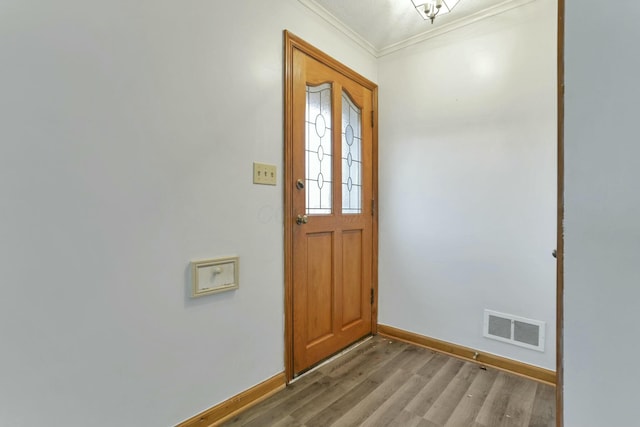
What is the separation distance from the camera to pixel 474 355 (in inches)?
79.7

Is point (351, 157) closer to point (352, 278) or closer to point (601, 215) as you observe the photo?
point (352, 278)

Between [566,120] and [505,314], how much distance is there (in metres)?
1.85

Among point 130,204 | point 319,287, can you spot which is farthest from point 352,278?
point 130,204

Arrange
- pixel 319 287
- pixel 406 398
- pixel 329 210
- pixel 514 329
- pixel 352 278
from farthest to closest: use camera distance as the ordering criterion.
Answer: pixel 352 278 → pixel 329 210 → pixel 319 287 → pixel 514 329 → pixel 406 398

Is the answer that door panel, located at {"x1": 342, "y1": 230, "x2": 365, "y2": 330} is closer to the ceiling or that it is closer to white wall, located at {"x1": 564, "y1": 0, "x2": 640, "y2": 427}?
the ceiling

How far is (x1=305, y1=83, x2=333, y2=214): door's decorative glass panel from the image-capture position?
1.95 meters

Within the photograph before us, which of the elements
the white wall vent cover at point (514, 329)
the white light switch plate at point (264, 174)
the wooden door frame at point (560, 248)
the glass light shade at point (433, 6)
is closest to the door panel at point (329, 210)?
the white light switch plate at point (264, 174)

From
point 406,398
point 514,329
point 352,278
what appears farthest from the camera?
point 352,278

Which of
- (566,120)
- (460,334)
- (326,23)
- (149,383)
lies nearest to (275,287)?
(149,383)

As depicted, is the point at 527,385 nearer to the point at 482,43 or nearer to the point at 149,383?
the point at 149,383

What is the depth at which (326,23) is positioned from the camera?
2006 mm

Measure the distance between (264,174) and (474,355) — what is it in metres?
1.87

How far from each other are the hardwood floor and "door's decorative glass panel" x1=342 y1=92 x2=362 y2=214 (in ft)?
3.74

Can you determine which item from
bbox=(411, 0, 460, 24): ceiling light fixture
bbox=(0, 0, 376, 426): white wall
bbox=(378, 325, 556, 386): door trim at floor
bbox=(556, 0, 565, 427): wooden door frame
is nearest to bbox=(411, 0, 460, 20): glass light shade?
bbox=(411, 0, 460, 24): ceiling light fixture
